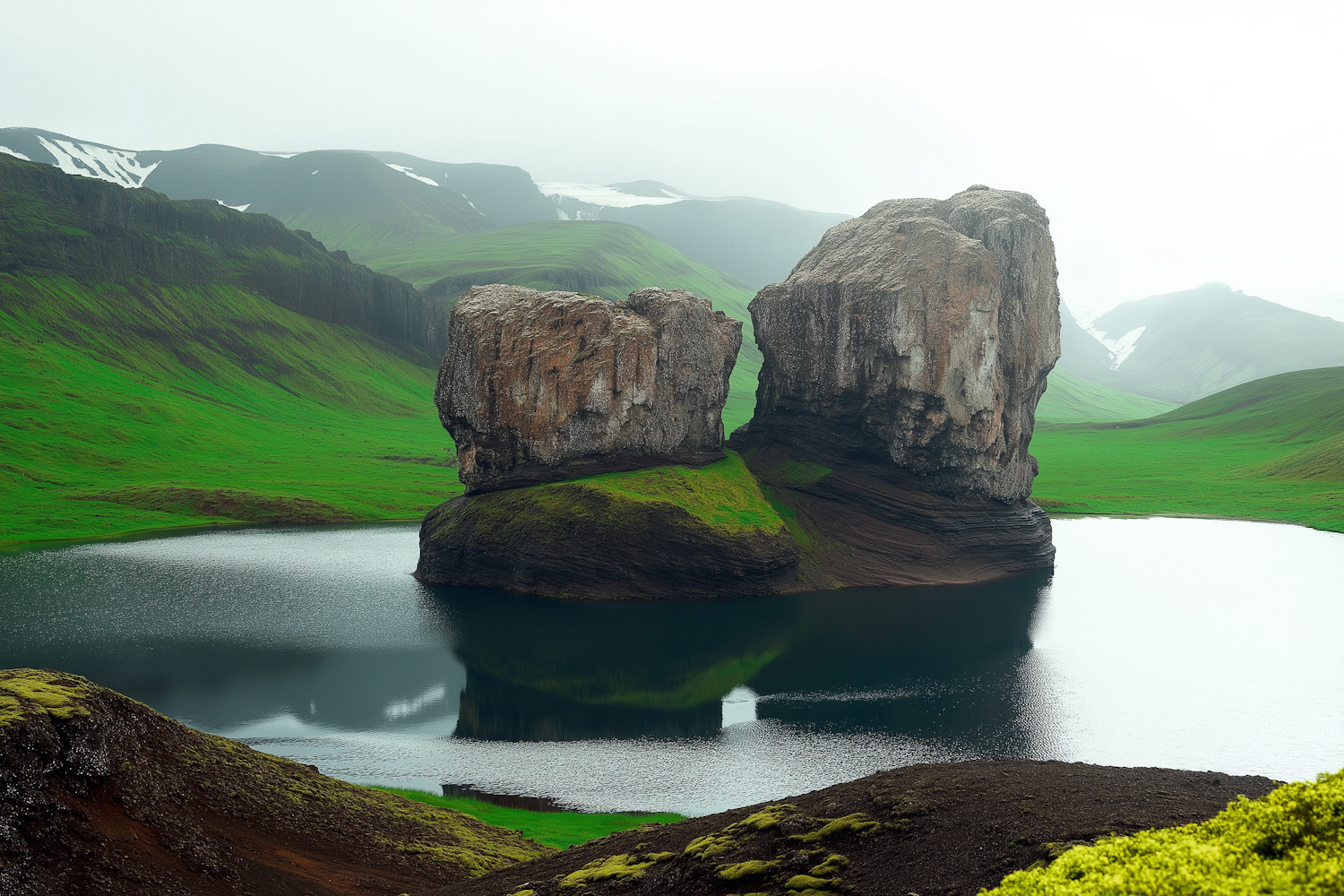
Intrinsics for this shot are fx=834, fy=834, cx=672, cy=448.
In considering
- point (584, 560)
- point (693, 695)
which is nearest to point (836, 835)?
point (693, 695)

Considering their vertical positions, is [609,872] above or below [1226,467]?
below

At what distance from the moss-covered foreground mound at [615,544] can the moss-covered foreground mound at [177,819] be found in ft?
127

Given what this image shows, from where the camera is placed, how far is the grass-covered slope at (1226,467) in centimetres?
11281

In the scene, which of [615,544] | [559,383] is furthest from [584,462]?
[615,544]

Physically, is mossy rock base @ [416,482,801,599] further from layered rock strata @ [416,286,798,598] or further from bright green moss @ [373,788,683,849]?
bright green moss @ [373,788,683,849]

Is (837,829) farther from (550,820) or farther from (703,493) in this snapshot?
(703,493)

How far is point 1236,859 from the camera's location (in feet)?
32.4

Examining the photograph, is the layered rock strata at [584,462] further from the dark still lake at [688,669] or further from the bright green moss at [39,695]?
the bright green moss at [39,695]

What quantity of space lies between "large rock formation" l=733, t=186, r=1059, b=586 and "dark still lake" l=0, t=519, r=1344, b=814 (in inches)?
234

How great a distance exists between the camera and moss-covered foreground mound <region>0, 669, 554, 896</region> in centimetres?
1806

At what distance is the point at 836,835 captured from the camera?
18234 millimetres

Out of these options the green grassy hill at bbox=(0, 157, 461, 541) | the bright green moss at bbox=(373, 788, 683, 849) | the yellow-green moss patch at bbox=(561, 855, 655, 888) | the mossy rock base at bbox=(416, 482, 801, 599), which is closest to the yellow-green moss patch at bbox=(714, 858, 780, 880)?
the yellow-green moss patch at bbox=(561, 855, 655, 888)

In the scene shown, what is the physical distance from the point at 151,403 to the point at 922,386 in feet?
426

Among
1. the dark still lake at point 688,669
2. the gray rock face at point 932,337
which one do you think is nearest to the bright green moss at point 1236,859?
the dark still lake at point 688,669
